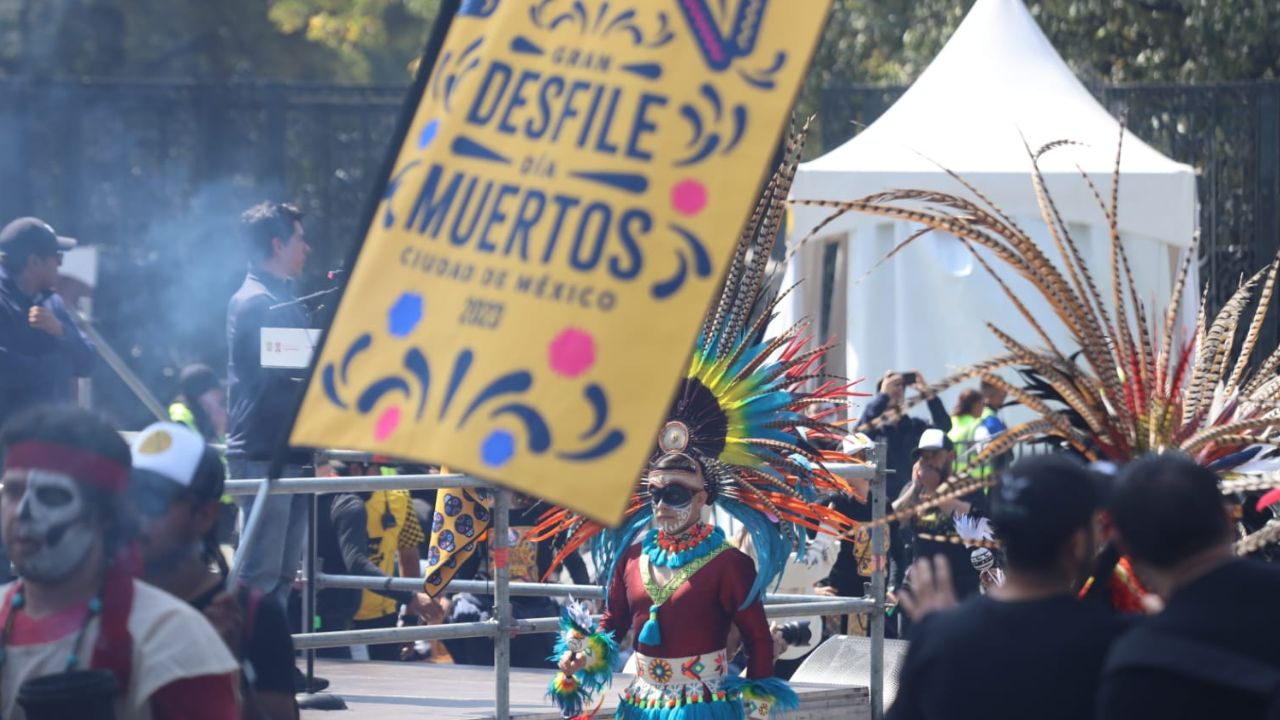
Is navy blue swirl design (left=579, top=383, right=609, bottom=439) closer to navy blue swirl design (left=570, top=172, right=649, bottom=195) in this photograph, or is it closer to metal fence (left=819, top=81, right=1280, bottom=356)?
navy blue swirl design (left=570, top=172, right=649, bottom=195)

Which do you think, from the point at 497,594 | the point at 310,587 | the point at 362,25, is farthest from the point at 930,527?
the point at 362,25

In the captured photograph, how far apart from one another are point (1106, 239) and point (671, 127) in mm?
9228

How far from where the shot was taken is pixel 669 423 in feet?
21.2

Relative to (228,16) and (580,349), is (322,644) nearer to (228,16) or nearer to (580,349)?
(580,349)

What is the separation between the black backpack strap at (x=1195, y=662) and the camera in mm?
3053

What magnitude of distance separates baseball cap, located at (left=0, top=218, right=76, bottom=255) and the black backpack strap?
5374 mm

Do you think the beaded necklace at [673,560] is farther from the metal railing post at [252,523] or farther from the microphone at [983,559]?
the metal railing post at [252,523]

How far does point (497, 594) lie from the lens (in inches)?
257

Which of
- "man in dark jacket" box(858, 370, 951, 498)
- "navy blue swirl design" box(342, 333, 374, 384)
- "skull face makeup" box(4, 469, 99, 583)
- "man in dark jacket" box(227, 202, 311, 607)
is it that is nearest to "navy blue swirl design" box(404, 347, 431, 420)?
"navy blue swirl design" box(342, 333, 374, 384)

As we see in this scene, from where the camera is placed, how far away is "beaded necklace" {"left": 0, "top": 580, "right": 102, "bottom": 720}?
332 cm

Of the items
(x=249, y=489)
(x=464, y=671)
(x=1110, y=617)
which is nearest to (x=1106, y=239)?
(x=464, y=671)

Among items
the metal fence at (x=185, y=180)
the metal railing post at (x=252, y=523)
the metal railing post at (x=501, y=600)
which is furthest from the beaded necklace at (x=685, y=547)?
the metal fence at (x=185, y=180)

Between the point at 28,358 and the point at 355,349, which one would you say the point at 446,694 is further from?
the point at 355,349

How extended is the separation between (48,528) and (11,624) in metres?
0.20
